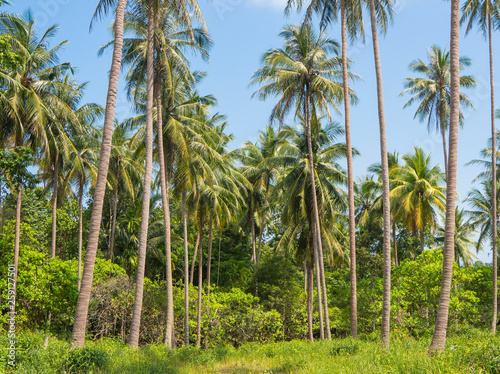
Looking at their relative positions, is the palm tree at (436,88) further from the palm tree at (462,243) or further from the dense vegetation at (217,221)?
the palm tree at (462,243)

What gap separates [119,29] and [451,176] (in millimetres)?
9841

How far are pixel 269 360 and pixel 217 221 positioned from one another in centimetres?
1549

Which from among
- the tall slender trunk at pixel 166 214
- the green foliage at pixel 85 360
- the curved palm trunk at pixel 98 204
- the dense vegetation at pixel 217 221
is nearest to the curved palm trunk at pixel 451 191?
the dense vegetation at pixel 217 221

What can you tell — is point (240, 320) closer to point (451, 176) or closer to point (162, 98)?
point (162, 98)

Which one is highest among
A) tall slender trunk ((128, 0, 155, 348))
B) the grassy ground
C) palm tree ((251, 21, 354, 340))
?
palm tree ((251, 21, 354, 340))

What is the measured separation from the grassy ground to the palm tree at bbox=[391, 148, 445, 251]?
17434 mm

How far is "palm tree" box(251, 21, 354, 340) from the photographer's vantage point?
22516mm

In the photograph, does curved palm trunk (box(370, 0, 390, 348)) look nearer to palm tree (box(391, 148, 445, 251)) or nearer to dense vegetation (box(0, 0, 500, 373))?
dense vegetation (box(0, 0, 500, 373))

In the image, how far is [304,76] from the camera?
22.9m

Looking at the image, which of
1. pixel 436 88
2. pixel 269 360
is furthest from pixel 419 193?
pixel 269 360

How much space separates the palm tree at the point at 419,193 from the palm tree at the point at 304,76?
8.98 m

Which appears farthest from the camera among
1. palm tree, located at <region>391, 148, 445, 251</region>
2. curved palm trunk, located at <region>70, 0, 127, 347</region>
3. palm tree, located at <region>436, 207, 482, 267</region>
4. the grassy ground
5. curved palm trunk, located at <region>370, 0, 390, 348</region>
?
palm tree, located at <region>436, 207, 482, 267</region>

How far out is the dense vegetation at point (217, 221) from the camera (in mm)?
12219

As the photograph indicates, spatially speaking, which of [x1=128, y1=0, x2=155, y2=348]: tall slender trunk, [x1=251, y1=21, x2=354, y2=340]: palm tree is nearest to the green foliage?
[x1=128, y1=0, x2=155, y2=348]: tall slender trunk
